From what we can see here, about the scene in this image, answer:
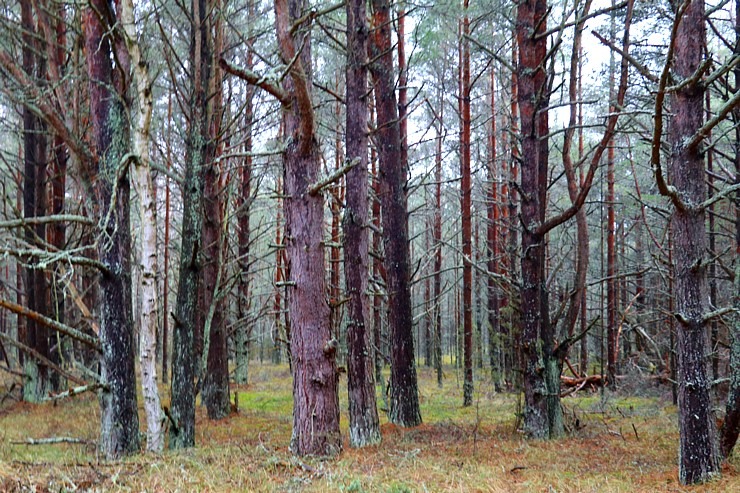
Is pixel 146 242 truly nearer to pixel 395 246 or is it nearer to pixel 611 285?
pixel 395 246

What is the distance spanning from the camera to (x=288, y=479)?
Answer: 489 cm

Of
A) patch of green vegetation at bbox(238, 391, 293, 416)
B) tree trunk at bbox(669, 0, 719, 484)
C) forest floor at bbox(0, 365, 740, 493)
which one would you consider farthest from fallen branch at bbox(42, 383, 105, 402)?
patch of green vegetation at bbox(238, 391, 293, 416)

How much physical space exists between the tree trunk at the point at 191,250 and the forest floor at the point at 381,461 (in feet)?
2.03

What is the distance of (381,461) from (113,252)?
3818 millimetres

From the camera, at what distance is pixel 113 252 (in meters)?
6.23

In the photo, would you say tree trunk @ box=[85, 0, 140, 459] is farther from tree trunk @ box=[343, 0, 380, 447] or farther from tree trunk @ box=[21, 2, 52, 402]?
tree trunk @ box=[21, 2, 52, 402]

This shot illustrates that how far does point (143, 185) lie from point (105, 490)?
3.20m

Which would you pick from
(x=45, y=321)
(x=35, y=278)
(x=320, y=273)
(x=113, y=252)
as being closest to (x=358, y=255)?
(x=320, y=273)

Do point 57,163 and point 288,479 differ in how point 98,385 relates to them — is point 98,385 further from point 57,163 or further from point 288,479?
point 57,163

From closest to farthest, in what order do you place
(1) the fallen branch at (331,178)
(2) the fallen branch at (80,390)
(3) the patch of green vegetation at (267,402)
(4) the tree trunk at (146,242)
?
(2) the fallen branch at (80,390), (1) the fallen branch at (331,178), (4) the tree trunk at (146,242), (3) the patch of green vegetation at (267,402)

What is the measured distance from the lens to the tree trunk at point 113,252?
610 centimetres

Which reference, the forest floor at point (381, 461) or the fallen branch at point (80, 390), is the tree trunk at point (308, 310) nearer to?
the forest floor at point (381, 461)

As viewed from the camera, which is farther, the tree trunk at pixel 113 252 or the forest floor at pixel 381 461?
the tree trunk at pixel 113 252

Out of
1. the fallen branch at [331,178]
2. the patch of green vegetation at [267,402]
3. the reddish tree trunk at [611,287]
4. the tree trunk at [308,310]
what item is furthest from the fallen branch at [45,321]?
the reddish tree trunk at [611,287]
